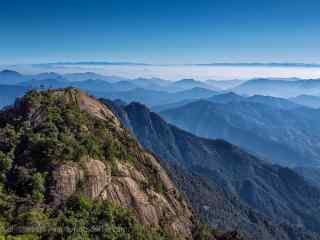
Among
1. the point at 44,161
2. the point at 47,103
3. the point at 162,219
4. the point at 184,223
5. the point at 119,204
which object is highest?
the point at 47,103

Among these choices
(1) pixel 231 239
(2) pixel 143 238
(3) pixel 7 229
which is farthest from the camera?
(1) pixel 231 239

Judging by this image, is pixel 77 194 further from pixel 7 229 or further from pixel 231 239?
pixel 231 239

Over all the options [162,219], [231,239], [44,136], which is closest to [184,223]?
[162,219]

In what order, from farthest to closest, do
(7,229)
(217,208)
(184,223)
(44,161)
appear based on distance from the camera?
1. (217,208)
2. (184,223)
3. (44,161)
4. (7,229)

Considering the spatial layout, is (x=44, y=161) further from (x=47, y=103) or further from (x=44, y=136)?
(x=47, y=103)

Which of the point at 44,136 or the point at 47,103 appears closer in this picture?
the point at 44,136

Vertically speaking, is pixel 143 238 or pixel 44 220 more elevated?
pixel 44 220
